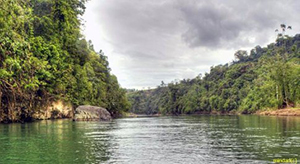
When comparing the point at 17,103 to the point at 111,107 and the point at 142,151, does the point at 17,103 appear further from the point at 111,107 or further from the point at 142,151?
the point at 111,107

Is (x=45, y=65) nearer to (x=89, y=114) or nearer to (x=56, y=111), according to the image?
(x=89, y=114)

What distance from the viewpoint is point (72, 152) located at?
1270 cm

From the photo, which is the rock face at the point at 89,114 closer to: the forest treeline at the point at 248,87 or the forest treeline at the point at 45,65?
the forest treeline at the point at 45,65

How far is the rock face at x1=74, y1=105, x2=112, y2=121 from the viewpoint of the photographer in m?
45.8

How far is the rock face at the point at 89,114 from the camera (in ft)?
150

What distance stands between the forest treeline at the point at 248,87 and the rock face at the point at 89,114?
166ft

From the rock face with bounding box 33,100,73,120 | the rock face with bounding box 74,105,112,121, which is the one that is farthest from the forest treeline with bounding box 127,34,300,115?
the rock face with bounding box 33,100,73,120

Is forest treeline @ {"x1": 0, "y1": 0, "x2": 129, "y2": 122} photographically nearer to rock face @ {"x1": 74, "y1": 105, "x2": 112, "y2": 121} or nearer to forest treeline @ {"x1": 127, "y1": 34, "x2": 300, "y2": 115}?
rock face @ {"x1": 74, "y1": 105, "x2": 112, "y2": 121}

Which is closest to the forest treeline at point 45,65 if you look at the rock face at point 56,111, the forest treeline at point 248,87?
the rock face at point 56,111

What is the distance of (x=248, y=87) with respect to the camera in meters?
127

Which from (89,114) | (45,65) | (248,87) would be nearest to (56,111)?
(89,114)

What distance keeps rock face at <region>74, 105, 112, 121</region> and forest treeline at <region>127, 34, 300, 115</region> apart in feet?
166

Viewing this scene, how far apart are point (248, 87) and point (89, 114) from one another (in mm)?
95647

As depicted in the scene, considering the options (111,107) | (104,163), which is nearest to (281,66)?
(111,107)
